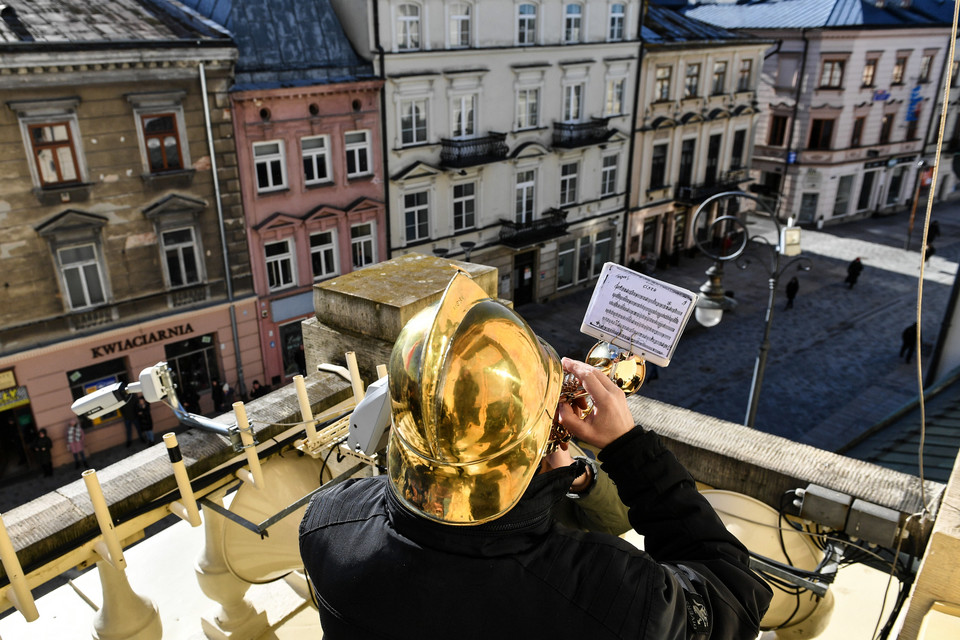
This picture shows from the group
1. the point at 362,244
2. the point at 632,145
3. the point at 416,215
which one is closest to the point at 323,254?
the point at 362,244

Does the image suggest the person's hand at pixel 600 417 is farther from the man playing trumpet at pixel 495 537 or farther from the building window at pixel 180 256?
the building window at pixel 180 256

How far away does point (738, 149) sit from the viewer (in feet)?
104

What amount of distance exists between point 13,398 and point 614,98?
20.7 metres

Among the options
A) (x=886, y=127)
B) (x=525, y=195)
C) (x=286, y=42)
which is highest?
(x=286, y=42)

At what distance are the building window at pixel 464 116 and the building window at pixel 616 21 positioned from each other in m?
6.56

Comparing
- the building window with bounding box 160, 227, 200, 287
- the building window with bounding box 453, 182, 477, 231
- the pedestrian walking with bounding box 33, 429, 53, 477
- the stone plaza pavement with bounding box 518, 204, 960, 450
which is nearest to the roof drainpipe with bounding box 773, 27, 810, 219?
the stone plaza pavement with bounding box 518, 204, 960, 450

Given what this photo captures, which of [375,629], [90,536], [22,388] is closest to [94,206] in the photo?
[22,388]

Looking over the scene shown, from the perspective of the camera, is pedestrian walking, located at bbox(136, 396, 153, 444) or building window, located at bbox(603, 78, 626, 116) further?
building window, located at bbox(603, 78, 626, 116)

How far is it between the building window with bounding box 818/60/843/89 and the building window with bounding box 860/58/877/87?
46.5 inches

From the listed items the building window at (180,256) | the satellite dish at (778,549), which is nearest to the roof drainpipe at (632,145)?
the building window at (180,256)

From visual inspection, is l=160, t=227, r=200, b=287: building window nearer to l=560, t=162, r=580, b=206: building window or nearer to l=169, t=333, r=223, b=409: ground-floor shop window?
l=169, t=333, r=223, b=409: ground-floor shop window

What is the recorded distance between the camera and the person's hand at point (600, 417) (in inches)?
77.9

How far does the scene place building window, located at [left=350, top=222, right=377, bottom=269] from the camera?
65.9 ft

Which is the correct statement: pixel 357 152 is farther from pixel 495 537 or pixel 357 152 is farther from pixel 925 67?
pixel 925 67
